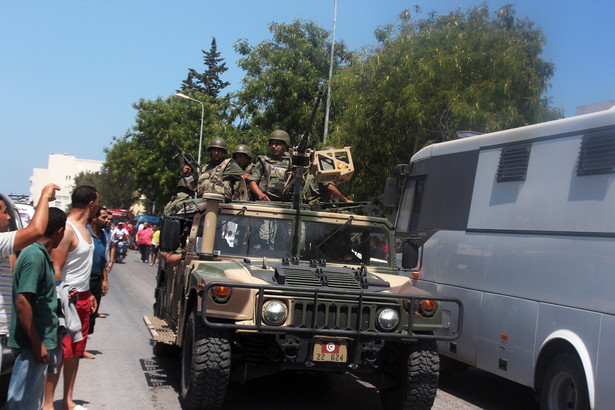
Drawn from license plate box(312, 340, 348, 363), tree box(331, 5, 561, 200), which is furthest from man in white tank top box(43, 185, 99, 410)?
tree box(331, 5, 561, 200)

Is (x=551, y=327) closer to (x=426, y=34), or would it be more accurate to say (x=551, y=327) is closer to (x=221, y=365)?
(x=221, y=365)

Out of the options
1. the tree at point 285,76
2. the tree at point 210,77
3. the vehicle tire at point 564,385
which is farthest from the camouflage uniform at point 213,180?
the tree at point 210,77

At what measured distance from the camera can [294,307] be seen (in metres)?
5.83

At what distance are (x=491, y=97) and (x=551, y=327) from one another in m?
8.98

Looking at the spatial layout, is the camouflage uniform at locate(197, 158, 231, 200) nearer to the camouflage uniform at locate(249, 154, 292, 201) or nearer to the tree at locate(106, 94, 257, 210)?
the camouflage uniform at locate(249, 154, 292, 201)

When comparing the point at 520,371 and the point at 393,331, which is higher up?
the point at 393,331

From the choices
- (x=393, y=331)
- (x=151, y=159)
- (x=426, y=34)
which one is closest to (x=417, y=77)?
(x=426, y=34)

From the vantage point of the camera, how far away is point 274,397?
718cm

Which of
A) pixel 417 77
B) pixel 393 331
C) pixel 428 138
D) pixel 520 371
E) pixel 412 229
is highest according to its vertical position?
pixel 417 77

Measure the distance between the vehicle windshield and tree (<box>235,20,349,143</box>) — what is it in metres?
17.9

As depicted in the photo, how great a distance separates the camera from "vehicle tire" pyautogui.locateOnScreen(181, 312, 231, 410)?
18.7ft

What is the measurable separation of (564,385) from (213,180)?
516cm

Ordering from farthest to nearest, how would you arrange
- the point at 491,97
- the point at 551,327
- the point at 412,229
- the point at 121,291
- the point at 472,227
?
the point at 121,291, the point at 491,97, the point at 412,229, the point at 472,227, the point at 551,327

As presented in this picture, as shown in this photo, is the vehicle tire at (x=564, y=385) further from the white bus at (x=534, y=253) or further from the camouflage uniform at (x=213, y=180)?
the camouflage uniform at (x=213, y=180)
